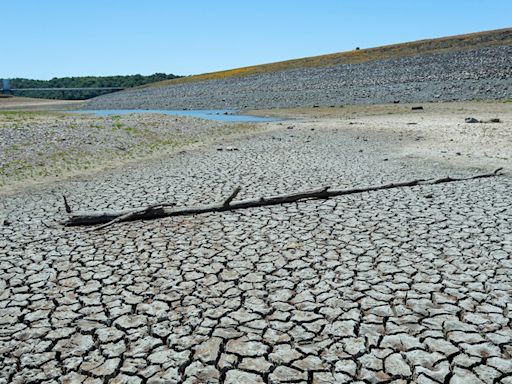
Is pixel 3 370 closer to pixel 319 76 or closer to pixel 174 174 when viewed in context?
pixel 174 174

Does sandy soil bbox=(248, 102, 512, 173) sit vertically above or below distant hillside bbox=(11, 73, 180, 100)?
below

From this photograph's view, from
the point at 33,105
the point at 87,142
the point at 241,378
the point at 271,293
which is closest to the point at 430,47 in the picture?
the point at 87,142

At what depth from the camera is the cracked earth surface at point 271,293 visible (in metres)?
4.10

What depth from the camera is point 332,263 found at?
6.24m

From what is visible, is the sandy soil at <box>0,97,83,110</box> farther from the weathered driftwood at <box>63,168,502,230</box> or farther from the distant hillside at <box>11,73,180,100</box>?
the weathered driftwood at <box>63,168,502,230</box>

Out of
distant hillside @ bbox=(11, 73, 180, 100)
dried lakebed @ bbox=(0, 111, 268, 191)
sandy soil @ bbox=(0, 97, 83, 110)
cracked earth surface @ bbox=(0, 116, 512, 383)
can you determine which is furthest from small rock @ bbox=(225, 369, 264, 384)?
distant hillside @ bbox=(11, 73, 180, 100)

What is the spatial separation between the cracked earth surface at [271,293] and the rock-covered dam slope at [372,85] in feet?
86.5

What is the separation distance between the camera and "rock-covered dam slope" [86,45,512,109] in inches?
1313

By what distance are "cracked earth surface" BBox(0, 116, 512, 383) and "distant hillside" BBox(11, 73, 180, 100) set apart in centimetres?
8958

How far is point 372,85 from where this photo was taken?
40750 mm

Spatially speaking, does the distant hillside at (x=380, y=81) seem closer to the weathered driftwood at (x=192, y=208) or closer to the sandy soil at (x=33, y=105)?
the sandy soil at (x=33, y=105)

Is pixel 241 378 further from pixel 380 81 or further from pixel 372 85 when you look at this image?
pixel 380 81

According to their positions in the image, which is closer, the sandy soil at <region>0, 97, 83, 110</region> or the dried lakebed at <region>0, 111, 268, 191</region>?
the dried lakebed at <region>0, 111, 268, 191</region>

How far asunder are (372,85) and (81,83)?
86117mm
